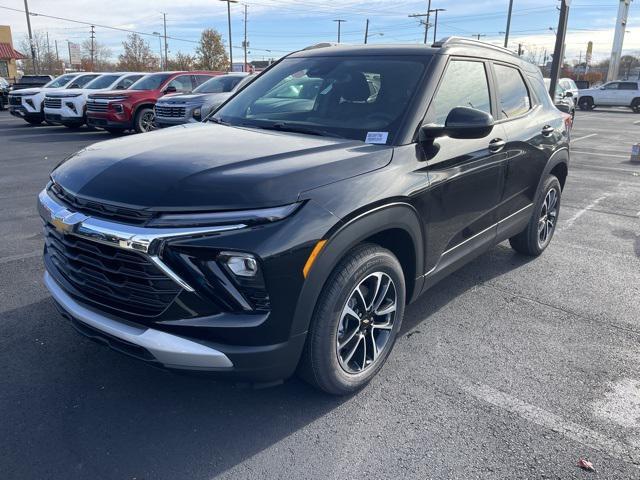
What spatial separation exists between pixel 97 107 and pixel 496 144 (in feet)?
43.7

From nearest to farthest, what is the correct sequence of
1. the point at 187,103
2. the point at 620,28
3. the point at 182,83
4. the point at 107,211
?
the point at 107,211
the point at 187,103
the point at 182,83
the point at 620,28

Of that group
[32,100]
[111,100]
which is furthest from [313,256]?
[32,100]

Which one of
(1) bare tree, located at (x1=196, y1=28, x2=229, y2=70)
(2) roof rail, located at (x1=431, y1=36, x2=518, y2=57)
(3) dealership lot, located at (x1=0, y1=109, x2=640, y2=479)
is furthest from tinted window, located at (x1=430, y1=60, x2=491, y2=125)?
(1) bare tree, located at (x1=196, y1=28, x2=229, y2=70)

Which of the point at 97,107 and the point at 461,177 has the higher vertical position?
the point at 461,177

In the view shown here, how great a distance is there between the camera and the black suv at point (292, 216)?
2.30m

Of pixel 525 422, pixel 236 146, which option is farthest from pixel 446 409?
pixel 236 146

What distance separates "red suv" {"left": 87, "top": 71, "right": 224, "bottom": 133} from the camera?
1427cm

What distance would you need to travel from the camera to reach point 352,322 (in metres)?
2.90

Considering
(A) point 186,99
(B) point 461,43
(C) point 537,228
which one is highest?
(B) point 461,43

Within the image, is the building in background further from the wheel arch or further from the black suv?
the wheel arch

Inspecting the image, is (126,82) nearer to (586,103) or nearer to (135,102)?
(135,102)

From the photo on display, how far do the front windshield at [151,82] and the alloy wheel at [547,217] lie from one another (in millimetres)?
12622

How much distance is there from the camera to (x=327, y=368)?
8.94 feet

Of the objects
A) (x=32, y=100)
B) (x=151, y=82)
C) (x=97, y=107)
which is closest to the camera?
(x=97, y=107)
